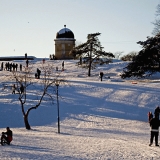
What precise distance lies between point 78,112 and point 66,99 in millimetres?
4540

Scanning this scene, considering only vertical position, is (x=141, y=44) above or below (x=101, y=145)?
above

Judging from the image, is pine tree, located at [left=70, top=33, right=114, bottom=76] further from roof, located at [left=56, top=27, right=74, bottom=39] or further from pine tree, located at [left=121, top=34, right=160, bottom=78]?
roof, located at [left=56, top=27, right=74, bottom=39]

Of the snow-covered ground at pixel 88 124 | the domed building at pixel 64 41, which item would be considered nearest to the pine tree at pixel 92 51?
the snow-covered ground at pixel 88 124

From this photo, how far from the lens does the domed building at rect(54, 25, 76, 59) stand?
79.2 metres

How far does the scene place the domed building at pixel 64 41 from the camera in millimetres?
79188

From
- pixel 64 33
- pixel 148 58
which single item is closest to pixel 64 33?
pixel 64 33

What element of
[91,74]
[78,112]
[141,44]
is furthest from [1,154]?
[91,74]

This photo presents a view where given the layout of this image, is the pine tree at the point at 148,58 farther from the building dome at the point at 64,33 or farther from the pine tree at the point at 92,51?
the building dome at the point at 64,33

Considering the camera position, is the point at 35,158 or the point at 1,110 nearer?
the point at 35,158

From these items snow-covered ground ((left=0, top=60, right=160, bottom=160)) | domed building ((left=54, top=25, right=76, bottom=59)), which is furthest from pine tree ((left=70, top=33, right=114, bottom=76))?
domed building ((left=54, top=25, right=76, bottom=59))

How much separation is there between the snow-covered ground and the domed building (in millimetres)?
35811

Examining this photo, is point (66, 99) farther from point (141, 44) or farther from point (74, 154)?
point (74, 154)

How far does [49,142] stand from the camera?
18328mm

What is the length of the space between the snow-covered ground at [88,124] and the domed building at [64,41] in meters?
35.8
